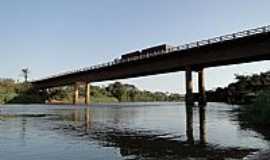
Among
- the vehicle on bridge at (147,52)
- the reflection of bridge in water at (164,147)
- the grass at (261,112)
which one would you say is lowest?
the reflection of bridge in water at (164,147)

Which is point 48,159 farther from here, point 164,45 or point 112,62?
point 112,62

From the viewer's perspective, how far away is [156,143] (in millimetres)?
28188

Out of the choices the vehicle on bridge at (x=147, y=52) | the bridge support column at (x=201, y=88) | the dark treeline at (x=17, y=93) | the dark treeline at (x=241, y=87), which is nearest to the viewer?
the vehicle on bridge at (x=147, y=52)

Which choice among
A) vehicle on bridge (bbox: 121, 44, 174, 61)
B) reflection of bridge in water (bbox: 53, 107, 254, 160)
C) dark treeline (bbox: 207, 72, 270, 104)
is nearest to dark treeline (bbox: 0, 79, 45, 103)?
vehicle on bridge (bbox: 121, 44, 174, 61)

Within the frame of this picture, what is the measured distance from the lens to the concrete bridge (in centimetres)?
7400

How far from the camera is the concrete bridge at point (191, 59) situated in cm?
7400

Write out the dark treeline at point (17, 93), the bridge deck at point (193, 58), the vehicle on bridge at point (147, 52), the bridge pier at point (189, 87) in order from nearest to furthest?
the bridge deck at point (193, 58), the bridge pier at point (189, 87), the vehicle on bridge at point (147, 52), the dark treeline at point (17, 93)

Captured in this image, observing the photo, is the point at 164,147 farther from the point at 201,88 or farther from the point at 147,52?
the point at 147,52

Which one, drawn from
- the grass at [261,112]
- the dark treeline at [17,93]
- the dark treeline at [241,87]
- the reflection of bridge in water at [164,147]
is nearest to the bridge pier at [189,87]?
the dark treeline at [241,87]

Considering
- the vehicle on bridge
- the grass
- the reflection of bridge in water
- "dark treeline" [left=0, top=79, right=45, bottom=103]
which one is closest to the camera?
the reflection of bridge in water

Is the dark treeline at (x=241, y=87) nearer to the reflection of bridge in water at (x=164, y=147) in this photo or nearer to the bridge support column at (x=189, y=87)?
the bridge support column at (x=189, y=87)

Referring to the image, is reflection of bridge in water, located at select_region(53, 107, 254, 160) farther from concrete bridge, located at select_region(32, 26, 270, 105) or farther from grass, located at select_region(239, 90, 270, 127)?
concrete bridge, located at select_region(32, 26, 270, 105)

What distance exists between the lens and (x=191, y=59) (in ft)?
304

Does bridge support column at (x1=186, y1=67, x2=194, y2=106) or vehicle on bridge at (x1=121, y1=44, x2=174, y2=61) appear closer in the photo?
bridge support column at (x1=186, y1=67, x2=194, y2=106)
